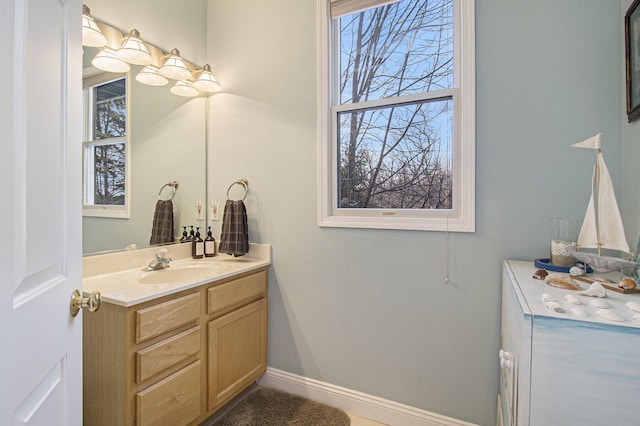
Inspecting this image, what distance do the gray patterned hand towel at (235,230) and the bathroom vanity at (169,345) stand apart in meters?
0.12

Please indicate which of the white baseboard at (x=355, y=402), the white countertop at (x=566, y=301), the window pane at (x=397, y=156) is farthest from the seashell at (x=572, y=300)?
the white baseboard at (x=355, y=402)

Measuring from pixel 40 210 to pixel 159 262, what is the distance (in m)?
1.30

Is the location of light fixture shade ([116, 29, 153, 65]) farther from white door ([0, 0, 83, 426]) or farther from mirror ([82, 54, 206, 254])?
white door ([0, 0, 83, 426])

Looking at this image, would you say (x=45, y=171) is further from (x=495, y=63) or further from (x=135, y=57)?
(x=495, y=63)

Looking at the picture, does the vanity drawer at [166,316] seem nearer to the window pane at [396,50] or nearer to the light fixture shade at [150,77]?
the light fixture shade at [150,77]

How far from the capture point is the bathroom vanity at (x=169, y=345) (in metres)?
1.30

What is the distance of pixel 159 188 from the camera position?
2029 mm

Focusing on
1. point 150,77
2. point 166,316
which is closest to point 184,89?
point 150,77

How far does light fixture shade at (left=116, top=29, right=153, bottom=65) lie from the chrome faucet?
3.68ft

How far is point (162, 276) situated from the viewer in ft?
5.99

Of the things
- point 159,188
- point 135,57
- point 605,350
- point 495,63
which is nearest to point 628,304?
point 605,350

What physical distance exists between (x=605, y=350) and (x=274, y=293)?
5.65 ft

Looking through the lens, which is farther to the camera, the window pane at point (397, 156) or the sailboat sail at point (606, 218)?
the window pane at point (397, 156)

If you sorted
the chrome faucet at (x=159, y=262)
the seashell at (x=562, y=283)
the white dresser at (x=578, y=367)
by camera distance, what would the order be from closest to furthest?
1. the white dresser at (x=578, y=367)
2. the seashell at (x=562, y=283)
3. the chrome faucet at (x=159, y=262)
